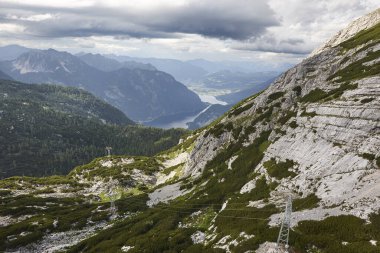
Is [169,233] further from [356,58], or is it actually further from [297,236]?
[356,58]

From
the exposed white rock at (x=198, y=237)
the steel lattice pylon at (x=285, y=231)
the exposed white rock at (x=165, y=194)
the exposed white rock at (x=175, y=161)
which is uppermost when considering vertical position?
the steel lattice pylon at (x=285, y=231)

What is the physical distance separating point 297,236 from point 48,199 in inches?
3890

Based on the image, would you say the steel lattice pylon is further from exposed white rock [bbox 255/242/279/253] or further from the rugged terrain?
the rugged terrain

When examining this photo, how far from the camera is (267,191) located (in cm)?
5584

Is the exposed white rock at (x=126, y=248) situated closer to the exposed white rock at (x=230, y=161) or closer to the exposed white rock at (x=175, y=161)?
the exposed white rock at (x=230, y=161)

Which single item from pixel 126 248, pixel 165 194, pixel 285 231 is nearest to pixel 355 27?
pixel 165 194

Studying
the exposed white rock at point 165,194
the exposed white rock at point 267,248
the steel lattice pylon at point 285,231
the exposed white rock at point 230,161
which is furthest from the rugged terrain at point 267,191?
the steel lattice pylon at point 285,231

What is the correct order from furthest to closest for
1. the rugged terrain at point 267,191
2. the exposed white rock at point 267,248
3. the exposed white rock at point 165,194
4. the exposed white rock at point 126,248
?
1. the exposed white rock at point 165,194
2. the exposed white rock at point 126,248
3. the rugged terrain at point 267,191
4. the exposed white rock at point 267,248

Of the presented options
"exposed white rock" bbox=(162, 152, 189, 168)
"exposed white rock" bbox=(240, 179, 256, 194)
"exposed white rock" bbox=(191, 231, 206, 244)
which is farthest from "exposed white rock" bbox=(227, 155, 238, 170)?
"exposed white rock" bbox=(162, 152, 189, 168)

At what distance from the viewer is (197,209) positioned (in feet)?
217

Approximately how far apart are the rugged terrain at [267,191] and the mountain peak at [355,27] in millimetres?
45231

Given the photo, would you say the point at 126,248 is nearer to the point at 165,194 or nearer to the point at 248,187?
the point at 248,187

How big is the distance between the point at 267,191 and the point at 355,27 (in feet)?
436

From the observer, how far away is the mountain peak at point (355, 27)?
147 metres
